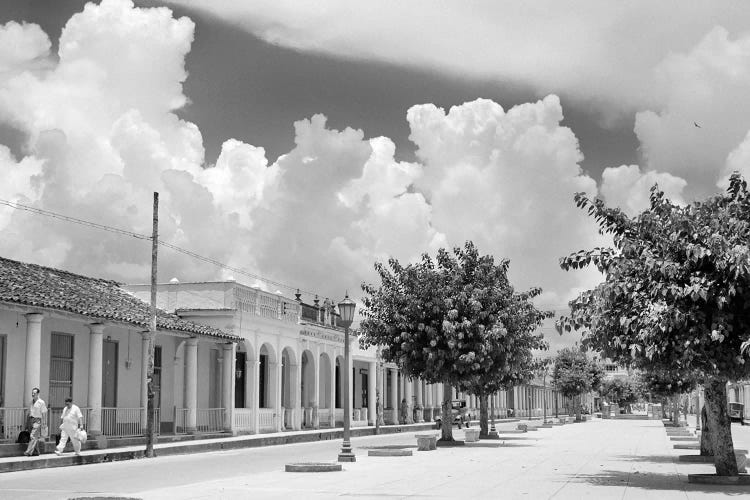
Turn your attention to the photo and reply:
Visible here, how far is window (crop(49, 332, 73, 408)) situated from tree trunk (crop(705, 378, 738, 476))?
19795mm

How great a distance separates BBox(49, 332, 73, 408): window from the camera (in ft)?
94.8

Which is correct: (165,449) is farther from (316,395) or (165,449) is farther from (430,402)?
(430,402)

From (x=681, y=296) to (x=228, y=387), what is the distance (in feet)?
83.1

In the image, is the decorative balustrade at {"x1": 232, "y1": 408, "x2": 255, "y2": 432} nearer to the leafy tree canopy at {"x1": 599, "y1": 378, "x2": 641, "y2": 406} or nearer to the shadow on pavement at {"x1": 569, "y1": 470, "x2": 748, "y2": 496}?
the shadow on pavement at {"x1": 569, "y1": 470, "x2": 748, "y2": 496}

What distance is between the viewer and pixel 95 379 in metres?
28.6

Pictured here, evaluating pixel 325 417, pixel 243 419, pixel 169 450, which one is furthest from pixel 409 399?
pixel 169 450

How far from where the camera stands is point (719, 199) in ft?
56.1

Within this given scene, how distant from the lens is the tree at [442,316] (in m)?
31.3

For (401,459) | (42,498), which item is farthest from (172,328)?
(42,498)

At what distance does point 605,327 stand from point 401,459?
32.0 ft

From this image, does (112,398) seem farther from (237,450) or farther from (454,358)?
(454,358)

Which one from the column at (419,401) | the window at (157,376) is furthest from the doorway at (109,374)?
the column at (419,401)

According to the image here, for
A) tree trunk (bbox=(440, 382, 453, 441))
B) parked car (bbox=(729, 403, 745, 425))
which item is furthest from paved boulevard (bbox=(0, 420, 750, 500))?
parked car (bbox=(729, 403, 745, 425))

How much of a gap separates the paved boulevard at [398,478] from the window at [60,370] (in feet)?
14.4
